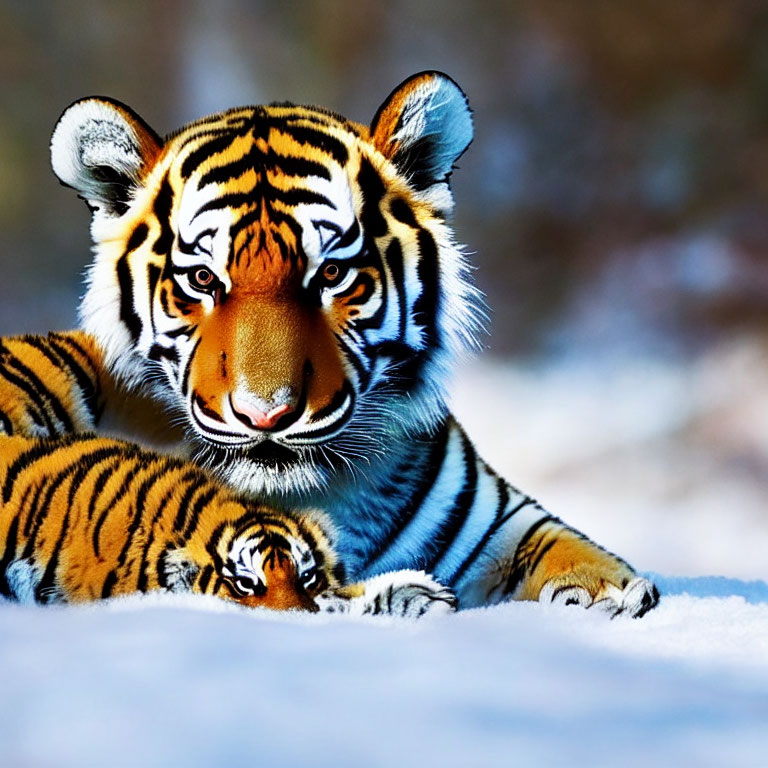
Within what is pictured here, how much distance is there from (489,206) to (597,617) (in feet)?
2.94

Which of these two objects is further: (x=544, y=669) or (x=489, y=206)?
(x=489, y=206)

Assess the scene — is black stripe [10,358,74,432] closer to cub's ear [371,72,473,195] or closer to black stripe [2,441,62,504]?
black stripe [2,441,62,504]

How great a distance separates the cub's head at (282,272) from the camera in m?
1.07

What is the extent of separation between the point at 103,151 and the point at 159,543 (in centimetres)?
49

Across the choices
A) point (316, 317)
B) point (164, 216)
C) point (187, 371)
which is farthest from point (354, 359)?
point (164, 216)

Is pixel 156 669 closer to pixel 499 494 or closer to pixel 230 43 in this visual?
pixel 499 494

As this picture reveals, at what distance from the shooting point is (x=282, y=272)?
3.67 ft

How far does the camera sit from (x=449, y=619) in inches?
39.2

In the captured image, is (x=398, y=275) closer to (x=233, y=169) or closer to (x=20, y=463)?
(x=233, y=169)

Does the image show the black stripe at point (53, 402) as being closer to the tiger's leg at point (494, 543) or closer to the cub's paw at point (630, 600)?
the tiger's leg at point (494, 543)

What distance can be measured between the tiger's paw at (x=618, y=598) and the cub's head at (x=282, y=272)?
260mm

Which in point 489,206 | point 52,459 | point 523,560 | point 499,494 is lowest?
point 52,459

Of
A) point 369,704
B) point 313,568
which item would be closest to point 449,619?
point 313,568


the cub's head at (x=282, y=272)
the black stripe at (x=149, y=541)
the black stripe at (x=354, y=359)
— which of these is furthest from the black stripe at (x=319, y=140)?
the black stripe at (x=149, y=541)
